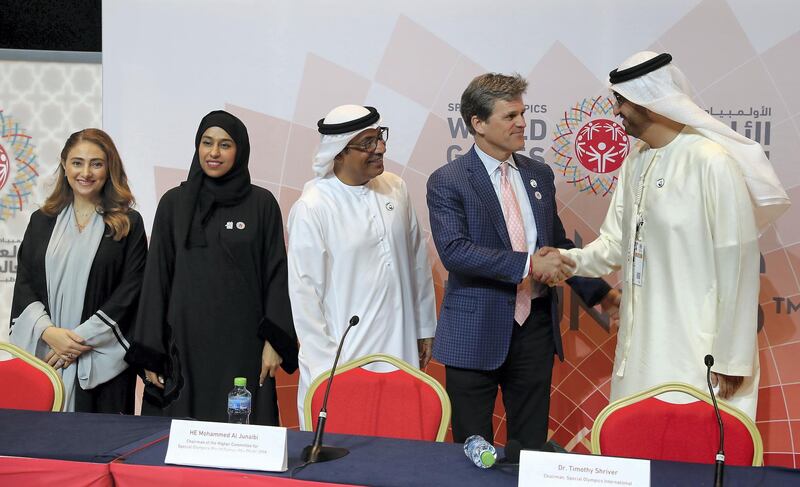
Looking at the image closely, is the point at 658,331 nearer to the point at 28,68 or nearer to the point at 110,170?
the point at 110,170

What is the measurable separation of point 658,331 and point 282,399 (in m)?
2.11

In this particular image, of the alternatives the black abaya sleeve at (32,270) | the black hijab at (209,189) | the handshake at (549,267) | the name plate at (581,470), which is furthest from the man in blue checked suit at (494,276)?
the black abaya sleeve at (32,270)

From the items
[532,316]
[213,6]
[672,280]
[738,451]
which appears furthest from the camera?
[213,6]

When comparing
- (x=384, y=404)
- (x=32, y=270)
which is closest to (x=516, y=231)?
(x=384, y=404)

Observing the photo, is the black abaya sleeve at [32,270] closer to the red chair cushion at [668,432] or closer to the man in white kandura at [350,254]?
the man in white kandura at [350,254]

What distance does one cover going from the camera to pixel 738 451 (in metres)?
2.39

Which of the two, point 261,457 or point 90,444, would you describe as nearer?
point 261,457

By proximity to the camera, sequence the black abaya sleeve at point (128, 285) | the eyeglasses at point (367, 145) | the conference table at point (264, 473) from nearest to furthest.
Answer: the conference table at point (264, 473), the eyeglasses at point (367, 145), the black abaya sleeve at point (128, 285)

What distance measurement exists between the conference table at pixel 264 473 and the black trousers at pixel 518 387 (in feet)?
3.82

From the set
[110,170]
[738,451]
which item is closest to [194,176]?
[110,170]

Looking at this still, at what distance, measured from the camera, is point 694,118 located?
9.85ft

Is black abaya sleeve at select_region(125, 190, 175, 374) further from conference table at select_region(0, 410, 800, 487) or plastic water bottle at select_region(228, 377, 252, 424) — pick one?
conference table at select_region(0, 410, 800, 487)

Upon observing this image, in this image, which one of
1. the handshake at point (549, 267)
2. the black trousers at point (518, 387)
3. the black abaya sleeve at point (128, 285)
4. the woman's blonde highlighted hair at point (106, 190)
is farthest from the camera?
the woman's blonde highlighted hair at point (106, 190)

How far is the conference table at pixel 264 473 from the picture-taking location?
1969mm
